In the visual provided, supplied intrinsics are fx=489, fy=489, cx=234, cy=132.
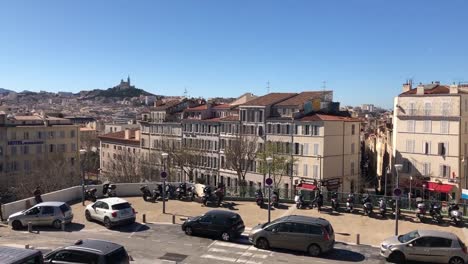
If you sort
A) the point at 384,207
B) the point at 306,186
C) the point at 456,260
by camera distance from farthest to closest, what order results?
the point at 306,186 → the point at 384,207 → the point at 456,260

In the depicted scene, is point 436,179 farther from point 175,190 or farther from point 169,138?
point 169,138

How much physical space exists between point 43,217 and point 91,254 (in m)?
11.8

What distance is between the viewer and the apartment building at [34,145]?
7706 centimetres

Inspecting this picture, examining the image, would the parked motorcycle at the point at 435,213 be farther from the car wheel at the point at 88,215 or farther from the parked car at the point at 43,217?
the parked car at the point at 43,217

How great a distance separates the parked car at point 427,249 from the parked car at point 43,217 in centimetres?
1625

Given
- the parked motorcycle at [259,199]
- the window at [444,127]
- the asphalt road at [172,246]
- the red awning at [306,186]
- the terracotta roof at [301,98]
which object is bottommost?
the red awning at [306,186]

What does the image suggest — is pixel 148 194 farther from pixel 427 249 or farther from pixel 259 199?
pixel 427 249

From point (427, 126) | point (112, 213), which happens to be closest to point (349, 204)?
point (112, 213)

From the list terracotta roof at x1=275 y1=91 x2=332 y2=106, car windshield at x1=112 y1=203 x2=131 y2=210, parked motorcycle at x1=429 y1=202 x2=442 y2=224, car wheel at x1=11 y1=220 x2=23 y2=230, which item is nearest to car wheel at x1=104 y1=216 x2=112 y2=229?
car windshield at x1=112 y1=203 x2=131 y2=210

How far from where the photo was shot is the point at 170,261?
19781 millimetres

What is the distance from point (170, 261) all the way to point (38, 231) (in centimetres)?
936

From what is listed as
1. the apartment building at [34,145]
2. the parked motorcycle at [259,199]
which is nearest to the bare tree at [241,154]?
Result: the apartment building at [34,145]

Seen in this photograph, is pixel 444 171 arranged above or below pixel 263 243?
above

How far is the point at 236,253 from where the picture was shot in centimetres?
2116
